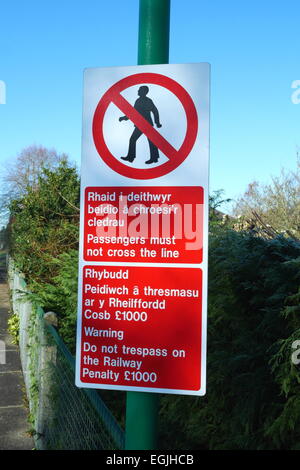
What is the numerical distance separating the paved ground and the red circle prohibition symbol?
453cm

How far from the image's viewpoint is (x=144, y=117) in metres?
2.36

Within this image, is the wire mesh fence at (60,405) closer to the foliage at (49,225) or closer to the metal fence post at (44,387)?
the metal fence post at (44,387)

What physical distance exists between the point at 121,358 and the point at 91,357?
150 mm

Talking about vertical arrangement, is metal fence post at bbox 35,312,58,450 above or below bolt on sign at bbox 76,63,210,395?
below

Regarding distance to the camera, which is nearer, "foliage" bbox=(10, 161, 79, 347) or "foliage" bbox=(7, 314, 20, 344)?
"foliage" bbox=(10, 161, 79, 347)

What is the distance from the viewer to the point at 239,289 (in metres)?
4.68

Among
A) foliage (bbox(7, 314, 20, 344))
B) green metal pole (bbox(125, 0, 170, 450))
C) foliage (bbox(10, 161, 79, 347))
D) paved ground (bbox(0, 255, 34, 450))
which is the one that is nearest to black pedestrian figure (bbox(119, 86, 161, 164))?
green metal pole (bbox(125, 0, 170, 450))

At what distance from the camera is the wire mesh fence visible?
131 inches

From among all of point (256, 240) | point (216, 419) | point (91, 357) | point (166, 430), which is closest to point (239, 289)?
point (256, 240)

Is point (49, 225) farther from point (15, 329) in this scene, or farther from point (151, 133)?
point (151, 133)

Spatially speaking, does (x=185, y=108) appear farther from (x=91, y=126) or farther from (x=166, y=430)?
(x=166, y=430)

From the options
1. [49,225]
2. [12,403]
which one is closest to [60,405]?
[12,403]

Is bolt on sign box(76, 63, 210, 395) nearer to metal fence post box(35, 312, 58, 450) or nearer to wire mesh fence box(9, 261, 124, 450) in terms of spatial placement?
wire mesh fence box(9, 261, 124, 450)

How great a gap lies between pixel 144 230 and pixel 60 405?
3.17 m
